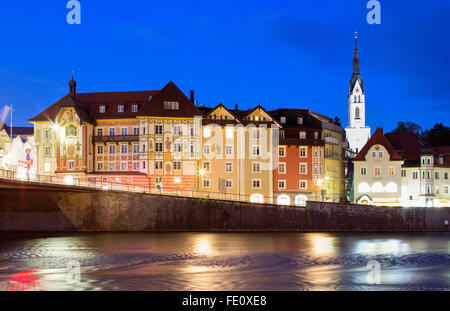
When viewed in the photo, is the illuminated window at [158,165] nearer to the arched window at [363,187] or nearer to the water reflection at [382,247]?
the arched window at [363,187]

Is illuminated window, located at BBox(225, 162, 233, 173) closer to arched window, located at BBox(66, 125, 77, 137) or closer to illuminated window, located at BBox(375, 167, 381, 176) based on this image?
arched window, located at BBox(66, 125, 77, 137)

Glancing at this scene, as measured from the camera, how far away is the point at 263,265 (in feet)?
135

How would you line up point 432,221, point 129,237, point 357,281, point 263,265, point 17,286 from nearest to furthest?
point 17,286, point 357,281, point 263,265, point 129,237, point 432,221

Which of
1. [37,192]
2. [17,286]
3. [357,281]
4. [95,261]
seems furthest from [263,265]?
[37,192]

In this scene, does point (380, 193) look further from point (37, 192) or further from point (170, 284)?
point (170, 284)

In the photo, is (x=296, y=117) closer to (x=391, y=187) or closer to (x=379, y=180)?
(x=379, y=180)

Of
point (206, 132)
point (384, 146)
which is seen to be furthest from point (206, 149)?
point (384, 146)

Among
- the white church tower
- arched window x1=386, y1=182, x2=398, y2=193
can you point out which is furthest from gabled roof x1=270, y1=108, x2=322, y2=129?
the white church tower

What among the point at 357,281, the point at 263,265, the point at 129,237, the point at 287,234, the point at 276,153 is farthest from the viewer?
the point at 276,153

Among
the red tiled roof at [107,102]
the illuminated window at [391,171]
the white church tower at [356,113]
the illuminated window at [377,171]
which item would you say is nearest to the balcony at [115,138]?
the red tiled roof at [107,102]

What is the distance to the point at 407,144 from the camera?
9350 centimetres

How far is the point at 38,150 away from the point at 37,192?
21.4 m

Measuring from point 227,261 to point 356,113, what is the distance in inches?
4519

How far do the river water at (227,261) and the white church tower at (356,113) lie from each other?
277 ft
